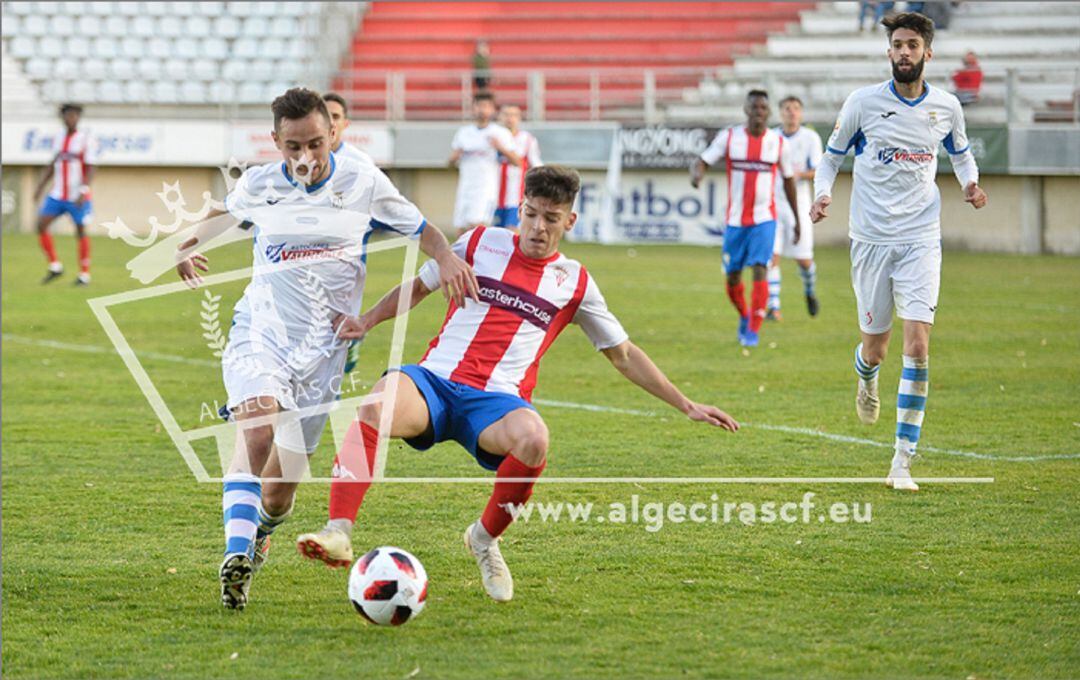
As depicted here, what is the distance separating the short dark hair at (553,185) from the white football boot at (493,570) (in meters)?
1.24

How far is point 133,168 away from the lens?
27203 mm

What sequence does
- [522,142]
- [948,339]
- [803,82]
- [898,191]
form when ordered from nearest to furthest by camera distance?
1. [898,191]
2. [948,339]
3. [522,142]
4. [803,82]

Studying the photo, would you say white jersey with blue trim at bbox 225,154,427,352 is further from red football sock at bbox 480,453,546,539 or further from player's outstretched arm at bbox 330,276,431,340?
red football sock at bbox 480,453,546,539

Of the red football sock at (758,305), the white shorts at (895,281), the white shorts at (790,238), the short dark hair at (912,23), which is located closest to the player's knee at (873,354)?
the white shorts at (895,281)

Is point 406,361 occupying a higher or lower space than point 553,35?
lower

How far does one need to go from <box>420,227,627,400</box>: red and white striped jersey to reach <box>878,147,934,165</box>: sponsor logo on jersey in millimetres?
2669

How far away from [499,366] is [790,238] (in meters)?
10.3

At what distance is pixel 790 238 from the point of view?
15.3 metres

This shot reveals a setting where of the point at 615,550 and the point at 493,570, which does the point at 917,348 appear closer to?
the point at 615,550

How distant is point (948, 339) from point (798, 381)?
2.87 m

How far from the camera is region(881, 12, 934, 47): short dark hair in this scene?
7.25 meters

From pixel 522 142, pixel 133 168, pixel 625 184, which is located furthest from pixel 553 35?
pixel 522 142

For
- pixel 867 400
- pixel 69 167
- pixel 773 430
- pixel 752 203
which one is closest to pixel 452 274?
pixel 867 400

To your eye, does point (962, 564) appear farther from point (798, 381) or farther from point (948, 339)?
point (948, 339)
